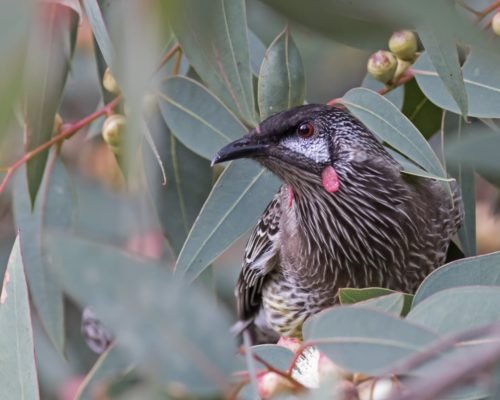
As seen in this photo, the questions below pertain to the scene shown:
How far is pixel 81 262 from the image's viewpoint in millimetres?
1559

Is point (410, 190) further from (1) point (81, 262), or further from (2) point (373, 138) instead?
(1) point (81, 262)

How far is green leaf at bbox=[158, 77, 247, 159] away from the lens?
10.3 feet

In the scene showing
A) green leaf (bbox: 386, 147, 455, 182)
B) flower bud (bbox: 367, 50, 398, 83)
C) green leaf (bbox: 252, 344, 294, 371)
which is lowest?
green leaf (bbox: 252, 344, 294, 371)

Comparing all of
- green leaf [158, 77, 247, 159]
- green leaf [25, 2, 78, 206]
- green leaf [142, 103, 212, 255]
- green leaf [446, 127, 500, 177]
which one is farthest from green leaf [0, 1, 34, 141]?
green leaf [142, 103, 212, 255]

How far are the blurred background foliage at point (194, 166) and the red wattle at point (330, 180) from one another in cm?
18

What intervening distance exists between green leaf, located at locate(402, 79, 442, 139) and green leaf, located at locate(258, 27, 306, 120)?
0.43 metres

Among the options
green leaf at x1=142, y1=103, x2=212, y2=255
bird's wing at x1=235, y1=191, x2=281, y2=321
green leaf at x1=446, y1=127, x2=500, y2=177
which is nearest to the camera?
green leaf at x1=446, y1=127, x2=500, y2=177

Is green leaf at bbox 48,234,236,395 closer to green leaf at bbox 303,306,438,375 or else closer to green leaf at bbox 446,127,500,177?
green leaf at bbox 303,306,438,375

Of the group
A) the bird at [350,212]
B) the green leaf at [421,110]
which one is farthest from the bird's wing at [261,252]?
the green leaf at [421,110]

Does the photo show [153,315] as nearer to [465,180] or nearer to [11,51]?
[11,51]

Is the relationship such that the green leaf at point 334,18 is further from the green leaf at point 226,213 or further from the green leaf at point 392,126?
the green leaf at point 226,213

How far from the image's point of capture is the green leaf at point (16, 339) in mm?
2240

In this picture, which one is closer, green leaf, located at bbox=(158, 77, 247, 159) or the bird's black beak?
the bird's black beak

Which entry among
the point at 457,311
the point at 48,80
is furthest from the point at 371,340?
the point at 48,80
